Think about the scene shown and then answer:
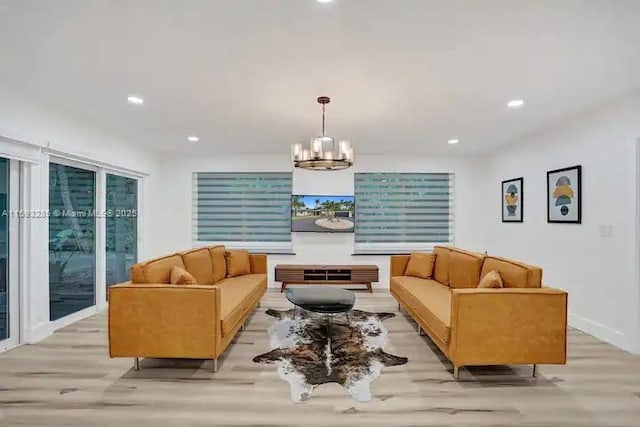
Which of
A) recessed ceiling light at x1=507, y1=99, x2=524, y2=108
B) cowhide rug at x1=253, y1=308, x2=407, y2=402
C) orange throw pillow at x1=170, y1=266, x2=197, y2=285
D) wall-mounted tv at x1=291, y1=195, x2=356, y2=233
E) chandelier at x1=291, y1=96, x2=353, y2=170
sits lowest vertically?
cowhide rug at x1=253, y1=308, x2=407, y2=402

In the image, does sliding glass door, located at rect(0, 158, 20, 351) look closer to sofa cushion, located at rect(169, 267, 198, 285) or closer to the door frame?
the door frame

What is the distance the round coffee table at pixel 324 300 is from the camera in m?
4.15

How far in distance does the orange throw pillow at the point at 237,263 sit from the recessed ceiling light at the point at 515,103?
12.7 ft

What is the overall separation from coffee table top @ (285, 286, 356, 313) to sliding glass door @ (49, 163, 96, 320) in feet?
8.69

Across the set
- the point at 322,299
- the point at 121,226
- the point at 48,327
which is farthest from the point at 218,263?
the point at 48,327

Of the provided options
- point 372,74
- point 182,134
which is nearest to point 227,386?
point 372,74

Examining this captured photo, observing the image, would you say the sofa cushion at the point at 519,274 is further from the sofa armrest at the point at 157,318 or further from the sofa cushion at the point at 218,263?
the sofa cushion at the point at 218,263

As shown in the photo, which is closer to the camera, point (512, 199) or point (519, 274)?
point (519, 274)

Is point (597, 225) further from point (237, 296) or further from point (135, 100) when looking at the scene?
point (135, 100)

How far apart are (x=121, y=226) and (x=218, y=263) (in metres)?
1.85

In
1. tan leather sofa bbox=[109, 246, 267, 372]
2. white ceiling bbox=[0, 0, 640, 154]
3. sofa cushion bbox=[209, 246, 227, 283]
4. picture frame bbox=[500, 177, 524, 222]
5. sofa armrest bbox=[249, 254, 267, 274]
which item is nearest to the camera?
white ceiling bbox=[0, 0, 640, 154]

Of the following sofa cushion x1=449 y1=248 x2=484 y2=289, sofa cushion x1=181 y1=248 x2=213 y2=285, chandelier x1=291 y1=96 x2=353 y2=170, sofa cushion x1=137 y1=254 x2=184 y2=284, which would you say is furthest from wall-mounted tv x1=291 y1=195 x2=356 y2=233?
sofa cushion x1=137 y1=254 x2=184 y2=284

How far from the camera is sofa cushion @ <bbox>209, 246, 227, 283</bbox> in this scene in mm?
5285

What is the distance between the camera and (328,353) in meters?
3.73
